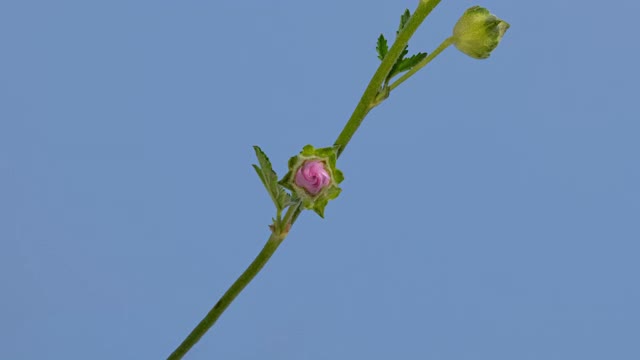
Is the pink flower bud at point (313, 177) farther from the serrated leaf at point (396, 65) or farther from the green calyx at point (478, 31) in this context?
the green calyx at point (478, 31)

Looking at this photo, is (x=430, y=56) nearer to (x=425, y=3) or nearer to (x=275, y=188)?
(x=425, y=3)

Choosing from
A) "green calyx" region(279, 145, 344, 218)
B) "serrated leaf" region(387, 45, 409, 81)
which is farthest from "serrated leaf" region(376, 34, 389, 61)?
"green calyx" region(279, 145, 344, 218)

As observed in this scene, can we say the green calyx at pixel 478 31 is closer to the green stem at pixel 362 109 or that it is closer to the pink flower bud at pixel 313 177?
the green stem at pixel 362 109

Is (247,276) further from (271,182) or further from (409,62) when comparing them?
(409,62)

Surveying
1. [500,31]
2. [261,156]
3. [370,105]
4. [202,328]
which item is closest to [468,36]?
[500,31]

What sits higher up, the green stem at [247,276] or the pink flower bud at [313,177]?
the pink flower bud at [313,177]

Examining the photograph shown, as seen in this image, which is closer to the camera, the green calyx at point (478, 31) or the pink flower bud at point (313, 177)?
the pink flower bud at point (313, 177)

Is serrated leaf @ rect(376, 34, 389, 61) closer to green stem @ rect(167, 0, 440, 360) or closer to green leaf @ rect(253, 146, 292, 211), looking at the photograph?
green stem @ rect(167, 0, 440, 360)

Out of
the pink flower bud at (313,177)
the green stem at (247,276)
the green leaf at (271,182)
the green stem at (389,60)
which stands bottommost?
the green stem at (247,276)

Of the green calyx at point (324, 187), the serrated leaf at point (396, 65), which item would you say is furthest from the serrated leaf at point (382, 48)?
the green calyx at point (324, 187)
